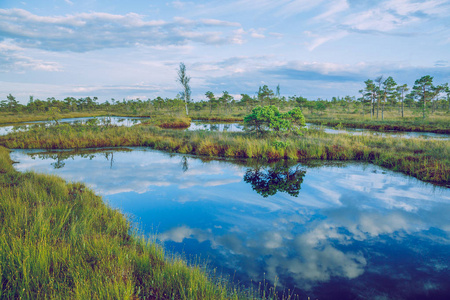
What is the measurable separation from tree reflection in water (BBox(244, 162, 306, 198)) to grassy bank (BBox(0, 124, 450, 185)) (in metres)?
2.20

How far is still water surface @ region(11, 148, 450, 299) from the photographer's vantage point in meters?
4.87

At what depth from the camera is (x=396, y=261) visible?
17.5 ft

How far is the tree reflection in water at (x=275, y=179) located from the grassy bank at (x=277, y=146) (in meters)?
2.20

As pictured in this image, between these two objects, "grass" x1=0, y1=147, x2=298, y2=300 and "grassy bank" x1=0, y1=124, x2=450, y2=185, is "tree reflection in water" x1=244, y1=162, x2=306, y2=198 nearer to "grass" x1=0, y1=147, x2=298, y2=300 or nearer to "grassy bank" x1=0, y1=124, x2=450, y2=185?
"grassy bank" x1=0, y1=124, x2=450, y2=185

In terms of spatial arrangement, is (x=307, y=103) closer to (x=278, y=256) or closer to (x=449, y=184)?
(x=449, y=184)

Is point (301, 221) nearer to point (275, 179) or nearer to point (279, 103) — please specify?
point (275, 179)

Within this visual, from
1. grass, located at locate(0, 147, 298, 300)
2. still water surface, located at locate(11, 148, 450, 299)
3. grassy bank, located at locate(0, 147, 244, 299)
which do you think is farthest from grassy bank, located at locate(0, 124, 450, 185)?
grassy bank, located at locate(0, 147, 244, 299)

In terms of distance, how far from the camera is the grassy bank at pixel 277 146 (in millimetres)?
12034

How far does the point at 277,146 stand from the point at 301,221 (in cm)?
843

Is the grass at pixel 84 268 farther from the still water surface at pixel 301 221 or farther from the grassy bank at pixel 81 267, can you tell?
the still water surface at pixel 301 221

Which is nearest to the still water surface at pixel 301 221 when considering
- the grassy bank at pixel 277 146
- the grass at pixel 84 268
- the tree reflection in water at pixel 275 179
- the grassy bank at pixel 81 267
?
the tree reflection in water at pixel 275 179

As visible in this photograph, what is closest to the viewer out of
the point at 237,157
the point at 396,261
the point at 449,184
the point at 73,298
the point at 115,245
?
the point at 73,298

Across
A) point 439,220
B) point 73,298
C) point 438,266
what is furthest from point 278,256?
point 439,220

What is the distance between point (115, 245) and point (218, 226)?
3153 millimetres
